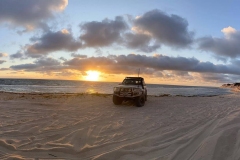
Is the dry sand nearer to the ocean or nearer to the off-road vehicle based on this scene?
the off-road vehicle

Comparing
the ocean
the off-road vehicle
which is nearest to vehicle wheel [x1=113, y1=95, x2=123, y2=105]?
the off-road vehicle

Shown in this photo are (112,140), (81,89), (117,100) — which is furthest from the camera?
(81,89)

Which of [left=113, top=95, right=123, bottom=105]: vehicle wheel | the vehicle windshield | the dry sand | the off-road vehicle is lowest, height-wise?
the dry sand

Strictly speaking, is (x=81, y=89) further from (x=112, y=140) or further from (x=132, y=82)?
(x=112, y=140)

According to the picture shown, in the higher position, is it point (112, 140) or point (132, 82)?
point (132, 82)

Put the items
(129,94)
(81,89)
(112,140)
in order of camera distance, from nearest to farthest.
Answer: (112,140) → (129,94) → (81,89)

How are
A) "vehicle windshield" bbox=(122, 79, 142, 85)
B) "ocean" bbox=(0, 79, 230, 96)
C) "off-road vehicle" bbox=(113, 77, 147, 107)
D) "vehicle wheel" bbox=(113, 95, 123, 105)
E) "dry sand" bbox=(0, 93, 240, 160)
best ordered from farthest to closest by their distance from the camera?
"ocean" bbox=(0, 79, 230, 96)
"vehicle windshield" bbox=(122, 79, 142, 85)
"vehicle wheel" bbox=(113, 95, 123, 105)
"off-road vehicle" bbox=(113, 77, 147, 107)
"dry sand" bbox=(0, 93, 240, 160)

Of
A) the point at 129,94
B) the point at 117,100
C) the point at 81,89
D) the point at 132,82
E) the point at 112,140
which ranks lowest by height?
the point at 112,140

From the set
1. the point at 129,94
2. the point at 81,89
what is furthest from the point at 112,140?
the point at 81,89

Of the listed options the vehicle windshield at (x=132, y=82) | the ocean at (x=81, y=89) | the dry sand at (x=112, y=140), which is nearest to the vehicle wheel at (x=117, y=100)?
the vehicle windshield at (x=132, y=82)

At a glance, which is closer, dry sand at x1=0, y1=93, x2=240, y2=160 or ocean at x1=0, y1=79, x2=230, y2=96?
dry sand at x1=0, y1=93, x2=240, y2=160

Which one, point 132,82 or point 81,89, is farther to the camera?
point 81,89

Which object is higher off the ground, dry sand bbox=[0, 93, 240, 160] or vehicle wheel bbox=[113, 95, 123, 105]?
vehicle wheel bbox=[113, 95, 123, 105]

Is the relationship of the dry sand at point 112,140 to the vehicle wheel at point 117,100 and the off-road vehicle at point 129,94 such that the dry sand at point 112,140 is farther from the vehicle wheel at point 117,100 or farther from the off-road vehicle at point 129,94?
the vehicle wheel at point 117,100
